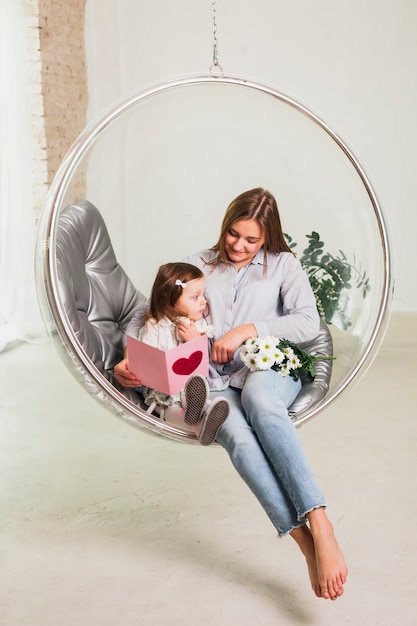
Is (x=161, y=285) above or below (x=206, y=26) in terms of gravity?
below

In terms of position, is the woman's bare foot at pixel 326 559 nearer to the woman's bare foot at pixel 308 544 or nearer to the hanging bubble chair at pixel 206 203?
the woman's bare foot at pixel 308 544

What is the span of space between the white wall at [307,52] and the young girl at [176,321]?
2.92 metres

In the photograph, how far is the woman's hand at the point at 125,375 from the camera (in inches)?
73.5

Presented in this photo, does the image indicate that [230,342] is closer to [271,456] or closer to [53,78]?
[271,456]

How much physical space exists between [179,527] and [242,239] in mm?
868

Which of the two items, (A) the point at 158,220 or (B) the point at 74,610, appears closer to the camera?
(B) the point at 74,610

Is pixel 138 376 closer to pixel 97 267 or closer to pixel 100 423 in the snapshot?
pixel 97 267

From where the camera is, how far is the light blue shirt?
1.93 m

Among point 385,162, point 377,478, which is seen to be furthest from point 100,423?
point 385,162

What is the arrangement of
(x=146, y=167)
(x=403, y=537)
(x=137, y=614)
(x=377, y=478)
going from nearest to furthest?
(x=137, y=614), (x=146, y=167), (x=403, y=537), (x=377, y=478)

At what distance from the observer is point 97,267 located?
200cm

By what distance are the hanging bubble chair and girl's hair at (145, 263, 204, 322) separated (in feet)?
0.18

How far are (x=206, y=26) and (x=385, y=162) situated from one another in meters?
1.32

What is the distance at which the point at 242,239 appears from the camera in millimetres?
1927
